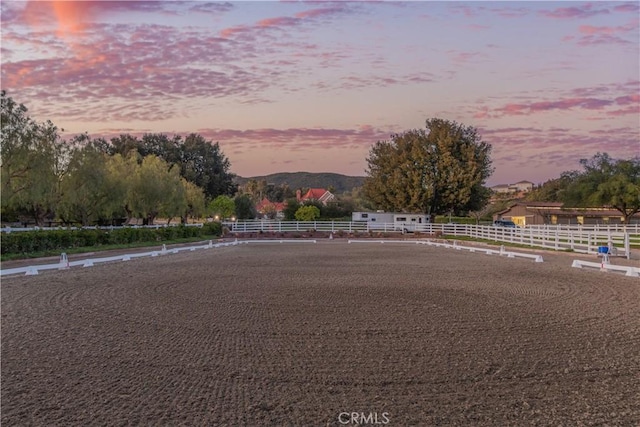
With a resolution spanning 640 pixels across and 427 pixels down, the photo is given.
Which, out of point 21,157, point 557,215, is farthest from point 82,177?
point 557,215

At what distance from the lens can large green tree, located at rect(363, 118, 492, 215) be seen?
193ft

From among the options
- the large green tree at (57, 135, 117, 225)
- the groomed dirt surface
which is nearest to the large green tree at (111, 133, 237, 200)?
the large green tree at (57, 135, 117, 225)

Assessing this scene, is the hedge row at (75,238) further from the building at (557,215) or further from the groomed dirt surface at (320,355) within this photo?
the building at (557,215)

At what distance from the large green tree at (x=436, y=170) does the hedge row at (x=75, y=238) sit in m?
27.9

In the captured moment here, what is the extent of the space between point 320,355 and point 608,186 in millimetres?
52965

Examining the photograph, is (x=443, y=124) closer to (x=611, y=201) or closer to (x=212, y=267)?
(x=611, y=201)

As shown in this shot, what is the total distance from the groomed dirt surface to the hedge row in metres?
10.2

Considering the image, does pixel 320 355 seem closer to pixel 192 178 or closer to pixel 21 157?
pixel 21 157

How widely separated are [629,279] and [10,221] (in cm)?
5948

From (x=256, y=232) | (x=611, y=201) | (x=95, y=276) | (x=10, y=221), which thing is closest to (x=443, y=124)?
(x=611, y=201)

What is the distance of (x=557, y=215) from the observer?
71.2m

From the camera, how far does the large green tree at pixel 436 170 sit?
58750 millimetres

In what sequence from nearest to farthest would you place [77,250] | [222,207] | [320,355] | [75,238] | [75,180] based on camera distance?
[320,355], [77,250], [75,238], [75,180], [222,207]

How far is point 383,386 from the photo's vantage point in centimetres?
521
